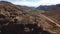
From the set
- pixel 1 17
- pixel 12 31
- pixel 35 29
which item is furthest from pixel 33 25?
pixel 1 17

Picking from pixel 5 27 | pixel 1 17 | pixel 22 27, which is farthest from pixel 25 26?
pixel 1 17

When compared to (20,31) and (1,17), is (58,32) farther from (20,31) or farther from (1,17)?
(1,17)

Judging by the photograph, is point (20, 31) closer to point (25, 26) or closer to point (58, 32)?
point (25, 26)

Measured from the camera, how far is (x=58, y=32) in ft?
84.1

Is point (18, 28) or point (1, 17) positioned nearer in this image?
point (18, 28)

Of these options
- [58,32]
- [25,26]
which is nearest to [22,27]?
[25,26]

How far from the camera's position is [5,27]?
26938mm

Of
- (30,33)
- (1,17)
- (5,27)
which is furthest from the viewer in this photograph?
(1,17)

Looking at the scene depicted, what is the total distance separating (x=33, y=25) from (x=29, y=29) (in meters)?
0.82

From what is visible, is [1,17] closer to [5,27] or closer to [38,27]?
[5,27]

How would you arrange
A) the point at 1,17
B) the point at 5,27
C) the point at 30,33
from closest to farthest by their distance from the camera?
the point at 30,33, the point at 5,27, the point at 1,17

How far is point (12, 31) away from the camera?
26.3 m

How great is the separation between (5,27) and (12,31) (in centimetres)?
131

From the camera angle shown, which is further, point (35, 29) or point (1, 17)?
point (1, 17)
